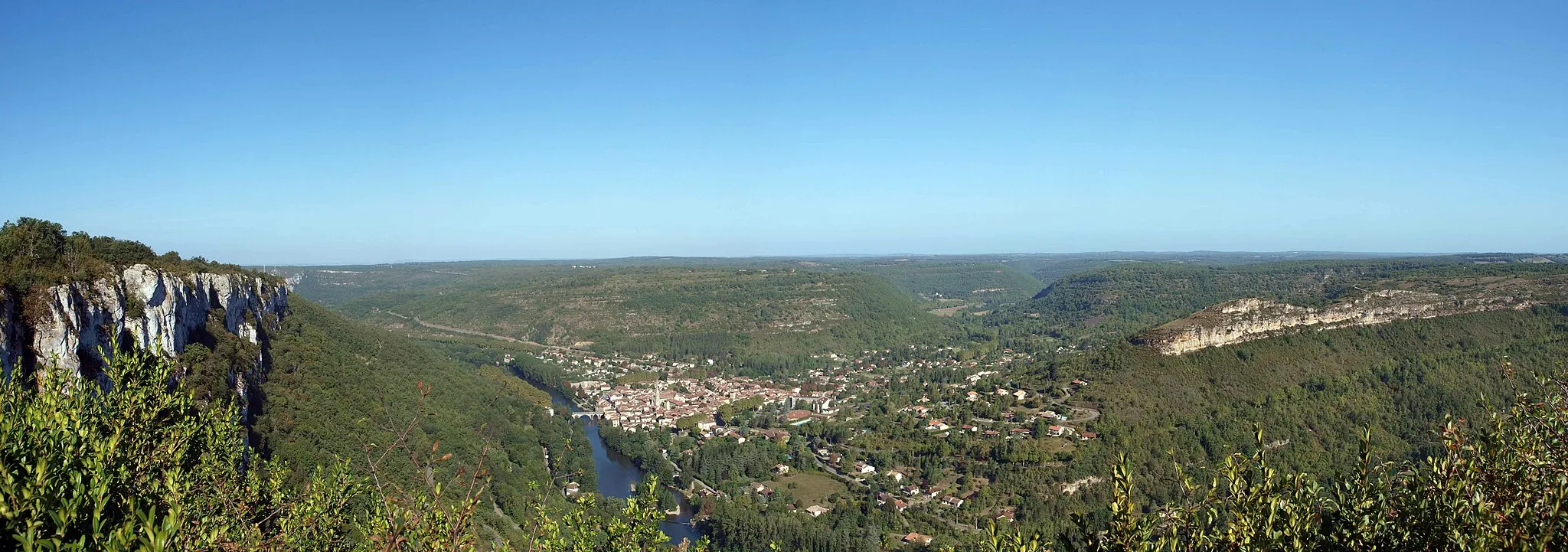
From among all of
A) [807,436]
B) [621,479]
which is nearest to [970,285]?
[807,436]

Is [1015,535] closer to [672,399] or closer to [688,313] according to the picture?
[672,399]

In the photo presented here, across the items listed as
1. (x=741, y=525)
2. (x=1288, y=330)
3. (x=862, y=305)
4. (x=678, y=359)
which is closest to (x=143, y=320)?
(x=741, y=525)

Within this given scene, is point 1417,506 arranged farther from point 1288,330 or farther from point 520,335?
point 520,335

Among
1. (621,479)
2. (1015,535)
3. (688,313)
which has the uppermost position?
(1015,535)

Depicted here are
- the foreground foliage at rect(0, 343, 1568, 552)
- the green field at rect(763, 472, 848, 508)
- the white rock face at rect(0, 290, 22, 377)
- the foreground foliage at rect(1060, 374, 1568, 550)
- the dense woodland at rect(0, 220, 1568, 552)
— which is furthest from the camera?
the green field at rect(763, 472, 848, 508)

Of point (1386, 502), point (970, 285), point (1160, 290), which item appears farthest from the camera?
point (970, 285)

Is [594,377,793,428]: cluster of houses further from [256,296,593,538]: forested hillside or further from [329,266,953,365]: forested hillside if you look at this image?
[329,266,953,365]: forested hillside

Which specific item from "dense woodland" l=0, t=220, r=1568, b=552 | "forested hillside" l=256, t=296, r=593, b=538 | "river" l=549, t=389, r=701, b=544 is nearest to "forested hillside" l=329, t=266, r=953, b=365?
"dense woodland" l=0, t=220, r=1568, b=552
